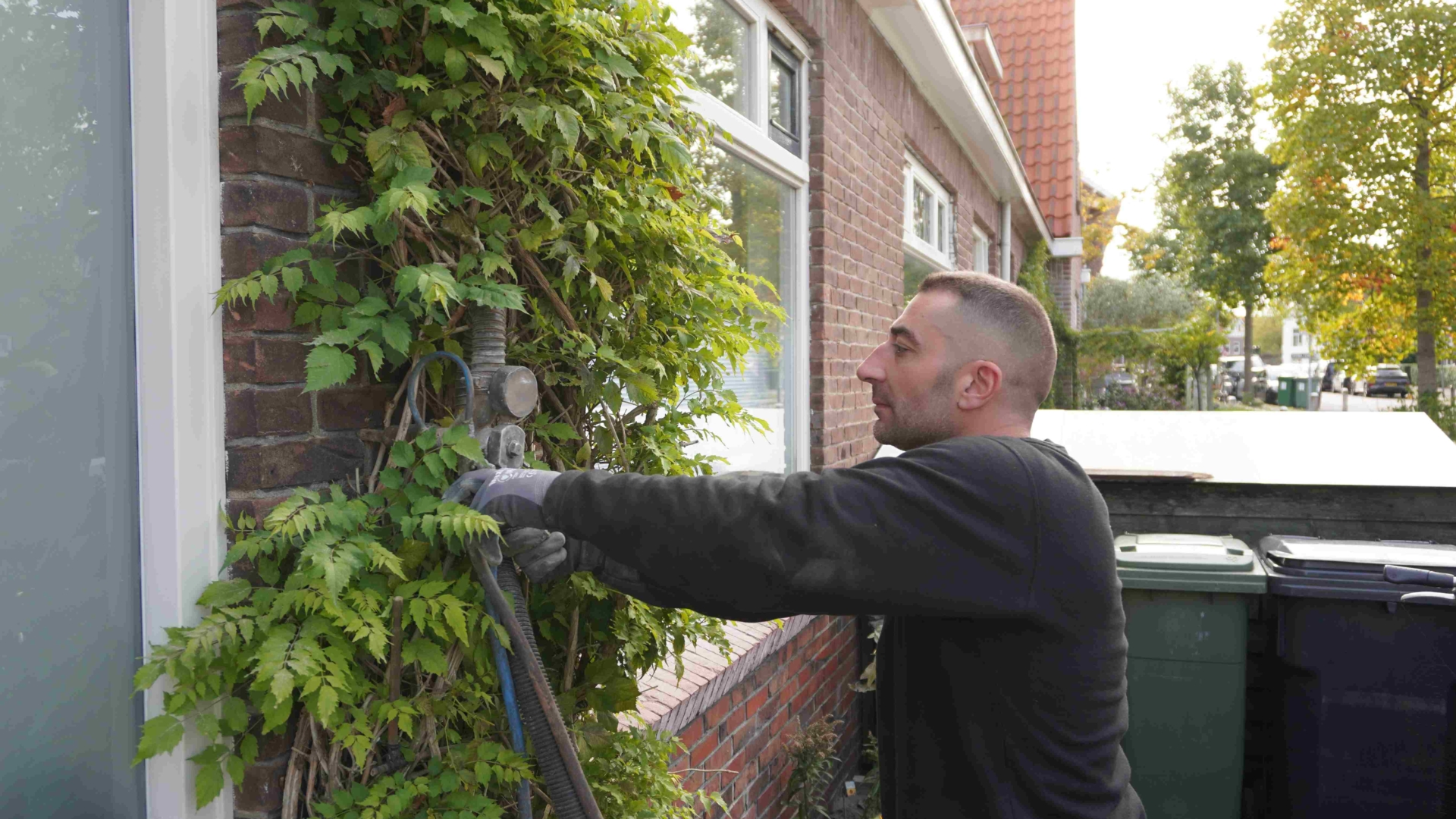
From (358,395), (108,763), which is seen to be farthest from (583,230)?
(108,763)

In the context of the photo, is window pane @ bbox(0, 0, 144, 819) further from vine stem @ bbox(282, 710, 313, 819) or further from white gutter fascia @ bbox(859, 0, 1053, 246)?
white gutter fascia @ bbox(859, 0, 1053, 246)

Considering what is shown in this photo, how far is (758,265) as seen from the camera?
4.76m

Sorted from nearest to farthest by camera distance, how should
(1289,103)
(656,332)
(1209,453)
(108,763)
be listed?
(108,763), (656,332), (1209,453), (1289,103)

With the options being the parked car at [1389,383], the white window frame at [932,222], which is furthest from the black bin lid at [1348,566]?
the parked car at [1389,383]

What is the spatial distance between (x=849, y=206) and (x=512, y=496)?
4.14 m

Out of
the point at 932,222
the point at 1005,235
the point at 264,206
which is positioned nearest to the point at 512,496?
the point at 264,206

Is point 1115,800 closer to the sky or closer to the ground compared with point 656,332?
closer to the ground

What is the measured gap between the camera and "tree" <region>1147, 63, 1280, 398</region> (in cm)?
2583

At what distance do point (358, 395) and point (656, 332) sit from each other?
67 cm

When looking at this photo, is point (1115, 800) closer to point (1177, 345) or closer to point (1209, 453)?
point (1209, 453)

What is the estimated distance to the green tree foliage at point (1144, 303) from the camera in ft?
119

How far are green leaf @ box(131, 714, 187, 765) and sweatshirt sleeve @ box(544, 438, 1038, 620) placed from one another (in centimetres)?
65

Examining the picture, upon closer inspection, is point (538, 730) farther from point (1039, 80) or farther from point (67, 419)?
point (1039, 80)

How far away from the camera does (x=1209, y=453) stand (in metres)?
5.09
